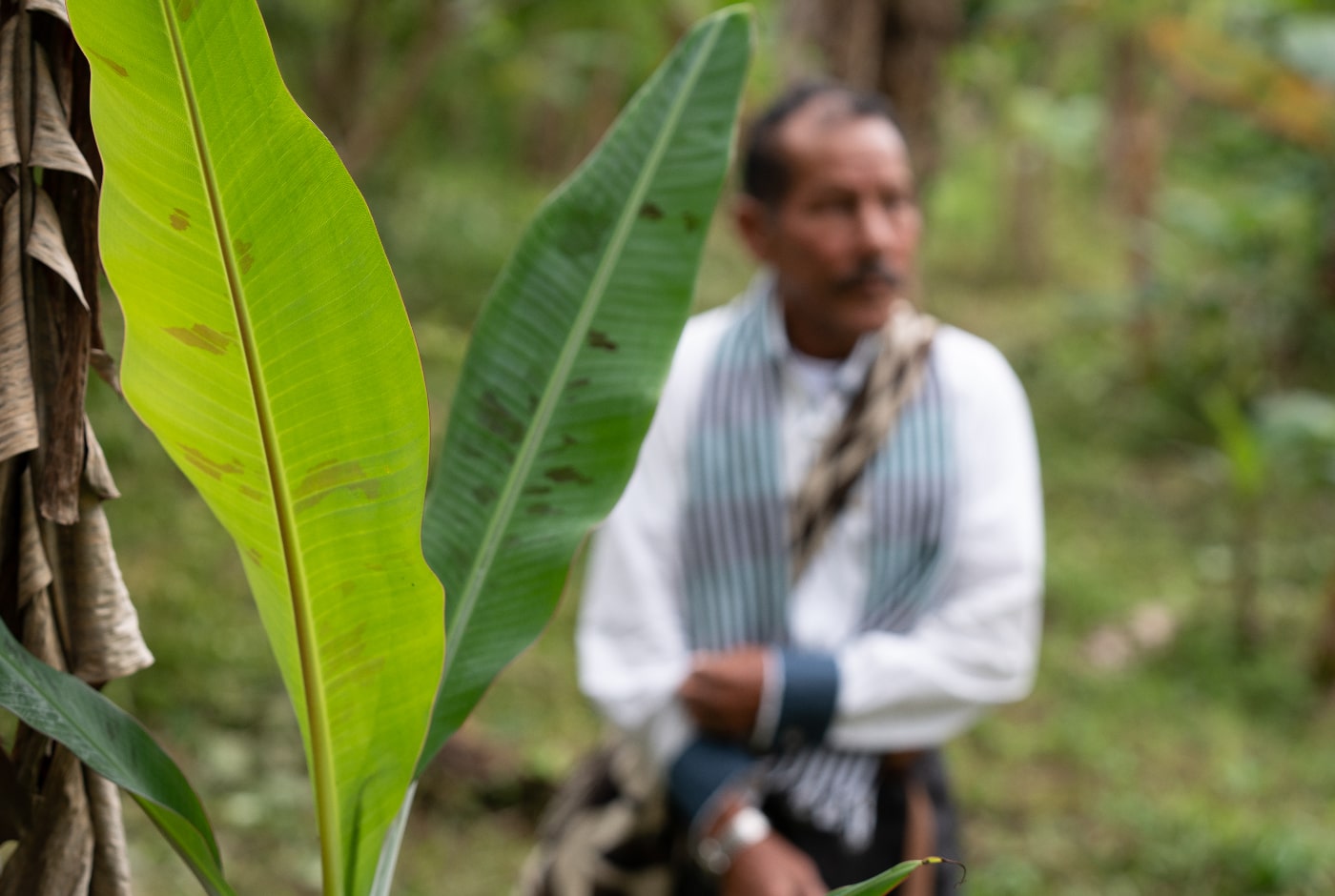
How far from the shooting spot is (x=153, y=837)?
255cm

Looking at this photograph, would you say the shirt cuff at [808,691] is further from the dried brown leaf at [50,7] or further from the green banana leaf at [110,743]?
the dried brown leaf at [50,7]

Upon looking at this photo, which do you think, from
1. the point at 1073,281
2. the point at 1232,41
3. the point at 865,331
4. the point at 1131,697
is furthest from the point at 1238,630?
the point at 1073,281

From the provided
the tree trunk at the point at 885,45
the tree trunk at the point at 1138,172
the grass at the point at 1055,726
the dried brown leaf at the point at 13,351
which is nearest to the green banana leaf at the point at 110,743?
the dried brown leaf at the point at 13,351

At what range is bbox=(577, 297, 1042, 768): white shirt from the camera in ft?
4.23

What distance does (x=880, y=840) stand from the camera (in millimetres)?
1353

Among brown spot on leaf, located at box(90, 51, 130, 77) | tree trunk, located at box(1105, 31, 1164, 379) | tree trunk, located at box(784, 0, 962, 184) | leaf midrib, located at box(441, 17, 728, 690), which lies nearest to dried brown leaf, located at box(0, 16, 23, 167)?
brown spot on leaf, located at box(90, 51, 130, 77)

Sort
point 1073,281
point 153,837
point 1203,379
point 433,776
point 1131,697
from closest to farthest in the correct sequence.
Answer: point 153,837 < point 433,776 < point 1131,697 < point 1203,379 < point 1073,281

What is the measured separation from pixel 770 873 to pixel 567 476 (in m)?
0.56

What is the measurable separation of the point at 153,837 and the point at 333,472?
2282mm

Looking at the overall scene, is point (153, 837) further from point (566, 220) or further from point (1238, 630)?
point (1238, 630)

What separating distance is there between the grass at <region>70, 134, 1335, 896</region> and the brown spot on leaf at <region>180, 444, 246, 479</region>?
78.6 inches

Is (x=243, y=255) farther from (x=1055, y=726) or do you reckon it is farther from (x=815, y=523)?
(x=1055, y=726)

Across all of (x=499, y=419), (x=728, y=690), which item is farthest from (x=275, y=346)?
(x=728, y=690)

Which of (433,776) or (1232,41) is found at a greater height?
(1232,41)
